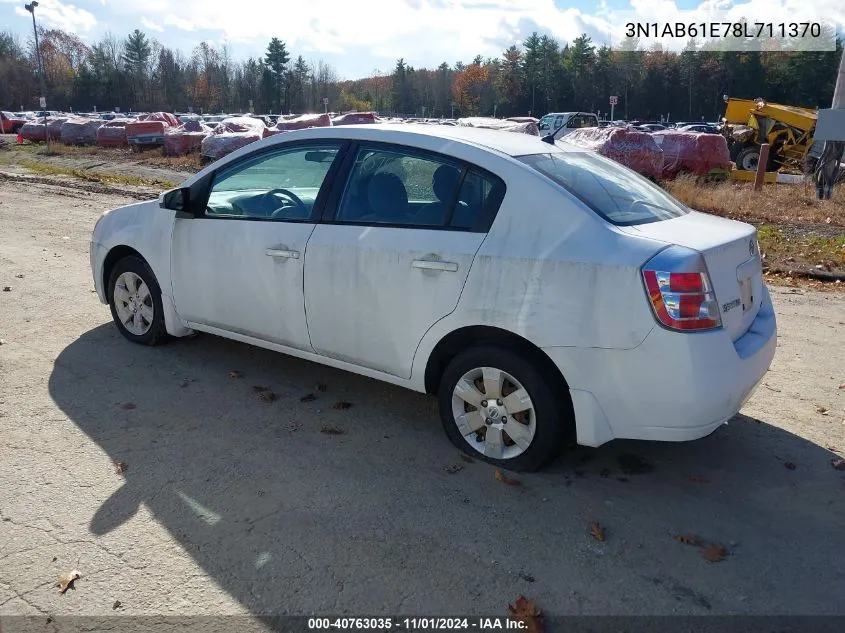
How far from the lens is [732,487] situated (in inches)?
147

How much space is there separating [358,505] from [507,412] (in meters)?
0.89

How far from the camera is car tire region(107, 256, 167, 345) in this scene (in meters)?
5.35

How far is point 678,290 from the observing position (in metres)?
3.21

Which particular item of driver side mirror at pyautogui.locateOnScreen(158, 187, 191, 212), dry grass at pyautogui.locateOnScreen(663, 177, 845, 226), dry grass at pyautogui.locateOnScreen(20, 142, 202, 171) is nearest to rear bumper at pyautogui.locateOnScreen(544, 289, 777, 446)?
driver side mirror at pyautogui.locateOnScreen(158, 187, 191, 212)

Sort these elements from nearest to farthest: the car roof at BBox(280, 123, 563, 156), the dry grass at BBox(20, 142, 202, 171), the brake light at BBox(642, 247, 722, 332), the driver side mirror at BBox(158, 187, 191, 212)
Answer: the brake light at BBox(642, 247, 722, 332)
the car roof at BBox(280, 123, 563, 156)
the driver side mirror at BBox(158, 187, 191, 212)
the dry grass at BBox(20, 142, 202, 171)

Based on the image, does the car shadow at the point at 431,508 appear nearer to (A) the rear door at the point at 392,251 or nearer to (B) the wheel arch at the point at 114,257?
Result: (A) the rear door at the point at 392,251

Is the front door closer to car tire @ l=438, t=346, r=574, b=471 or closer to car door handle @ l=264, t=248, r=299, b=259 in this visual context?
car door handle @ l=264, t=248, r=299, b=259

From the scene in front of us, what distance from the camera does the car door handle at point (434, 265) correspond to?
3729mm

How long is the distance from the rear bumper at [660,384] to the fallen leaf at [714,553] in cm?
49

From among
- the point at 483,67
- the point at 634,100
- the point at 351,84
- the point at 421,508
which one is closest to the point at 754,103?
the point at 421,508

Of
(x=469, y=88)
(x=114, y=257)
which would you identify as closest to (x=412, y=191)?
(x=114, y=257)

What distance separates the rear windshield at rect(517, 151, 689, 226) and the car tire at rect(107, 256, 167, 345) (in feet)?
9.86

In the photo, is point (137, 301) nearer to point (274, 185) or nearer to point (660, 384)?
point (274, 185)

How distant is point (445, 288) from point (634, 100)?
104 m
